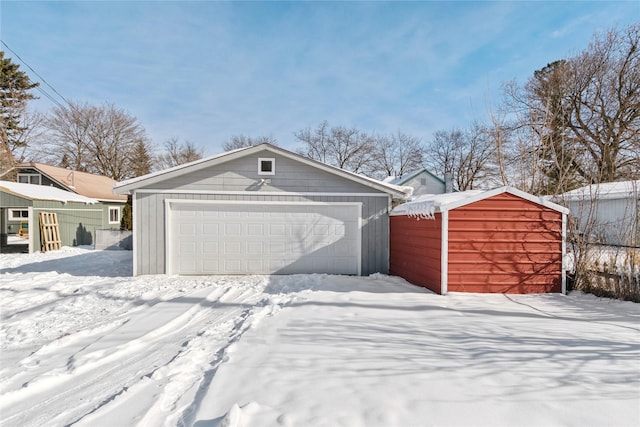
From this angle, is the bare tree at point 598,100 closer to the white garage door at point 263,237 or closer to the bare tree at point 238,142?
the white garage door at point 263,237

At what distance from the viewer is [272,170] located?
7996 mm

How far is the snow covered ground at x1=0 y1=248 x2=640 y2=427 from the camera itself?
225cm

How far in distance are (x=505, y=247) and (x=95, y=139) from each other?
101 ft

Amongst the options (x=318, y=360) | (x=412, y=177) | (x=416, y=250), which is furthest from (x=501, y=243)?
(x=412, y=177)

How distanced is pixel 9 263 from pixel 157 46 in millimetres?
8780

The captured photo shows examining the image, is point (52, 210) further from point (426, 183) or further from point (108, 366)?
point (426, 183)

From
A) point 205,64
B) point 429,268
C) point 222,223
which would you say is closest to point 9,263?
point 222,223

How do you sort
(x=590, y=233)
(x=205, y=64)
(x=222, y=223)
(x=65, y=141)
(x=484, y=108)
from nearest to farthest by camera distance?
(x=590, y=233), (x=222, y=223), (x=484, y=108), (x=205, y=64), (x=65, y=141)

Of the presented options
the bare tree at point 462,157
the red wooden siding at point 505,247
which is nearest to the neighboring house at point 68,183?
the red wooden siding at point 505,247

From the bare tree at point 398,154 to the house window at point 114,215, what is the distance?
23.4 metres

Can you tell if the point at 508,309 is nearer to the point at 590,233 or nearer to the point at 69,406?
the point at 590,233

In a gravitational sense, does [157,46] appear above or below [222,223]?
above

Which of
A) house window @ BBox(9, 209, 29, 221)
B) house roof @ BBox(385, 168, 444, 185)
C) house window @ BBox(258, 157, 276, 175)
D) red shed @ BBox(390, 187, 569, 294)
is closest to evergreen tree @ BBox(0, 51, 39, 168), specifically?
house window @ BBox(9, 209, 29, 221)

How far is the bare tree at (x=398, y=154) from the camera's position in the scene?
106 ft
